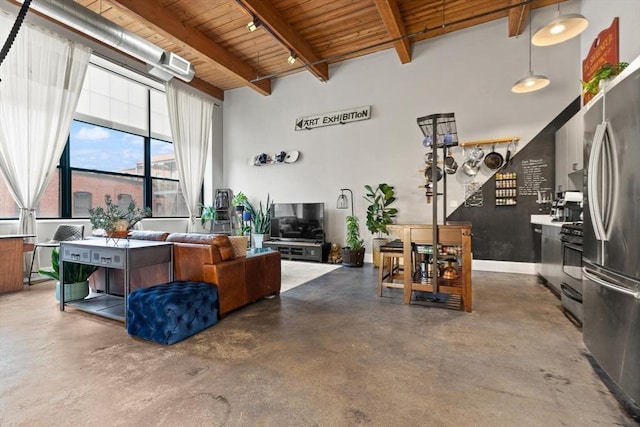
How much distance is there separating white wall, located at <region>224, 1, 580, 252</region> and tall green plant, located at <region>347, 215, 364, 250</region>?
1.04 feet

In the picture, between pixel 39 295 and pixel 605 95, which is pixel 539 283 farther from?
pixel 39 295

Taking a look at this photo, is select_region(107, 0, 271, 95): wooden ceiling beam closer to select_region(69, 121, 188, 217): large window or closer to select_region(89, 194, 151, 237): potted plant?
select_region(69, 121, 188, 217): large window

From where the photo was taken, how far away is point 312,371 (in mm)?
2006

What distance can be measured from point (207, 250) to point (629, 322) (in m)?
3.13

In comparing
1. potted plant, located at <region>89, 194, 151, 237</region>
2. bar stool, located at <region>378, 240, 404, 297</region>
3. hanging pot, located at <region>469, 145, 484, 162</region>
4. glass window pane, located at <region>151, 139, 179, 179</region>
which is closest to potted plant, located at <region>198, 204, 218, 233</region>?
glass window pane, located at <region>151, 139, 179, 179</region>

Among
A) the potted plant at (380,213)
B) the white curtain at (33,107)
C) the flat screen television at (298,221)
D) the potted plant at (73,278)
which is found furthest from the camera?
the flat screen television at (298,221)

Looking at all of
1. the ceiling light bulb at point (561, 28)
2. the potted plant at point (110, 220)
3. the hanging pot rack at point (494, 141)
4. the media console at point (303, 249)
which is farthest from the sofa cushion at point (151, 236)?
the hanging pot rack at point (494, 141)

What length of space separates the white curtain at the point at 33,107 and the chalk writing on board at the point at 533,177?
775 centimetres

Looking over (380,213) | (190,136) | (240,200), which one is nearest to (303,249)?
(380,213)

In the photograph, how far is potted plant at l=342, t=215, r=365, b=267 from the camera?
583 centimetres

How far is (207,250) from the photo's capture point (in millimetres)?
2932

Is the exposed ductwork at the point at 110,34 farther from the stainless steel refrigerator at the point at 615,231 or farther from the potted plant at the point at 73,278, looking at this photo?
the stainless steel refrigerator at the point at 615,231

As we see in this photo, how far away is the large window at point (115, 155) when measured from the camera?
5.23 metres

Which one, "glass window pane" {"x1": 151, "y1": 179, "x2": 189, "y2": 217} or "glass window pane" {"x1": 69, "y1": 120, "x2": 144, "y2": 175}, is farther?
"glass window pane" {"x1": 151, "y1": 179, "x2": 189, "y2": 217}
